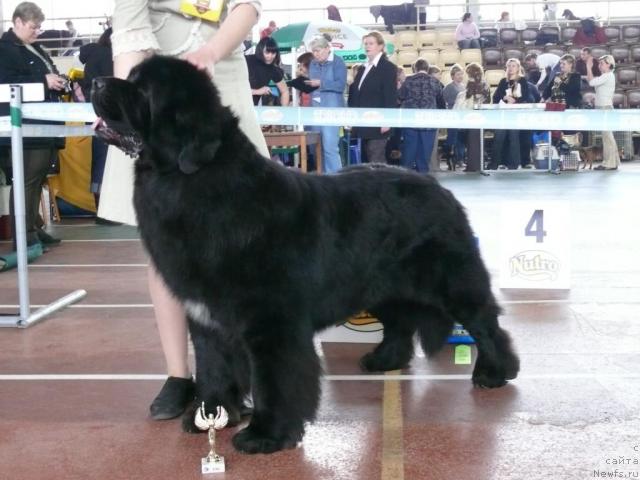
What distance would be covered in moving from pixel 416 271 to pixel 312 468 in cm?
84

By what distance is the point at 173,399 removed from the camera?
9.11 ft

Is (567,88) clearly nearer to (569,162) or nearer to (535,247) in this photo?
(569,162)

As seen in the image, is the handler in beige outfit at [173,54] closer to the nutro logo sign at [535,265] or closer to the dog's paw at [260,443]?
the dog's paw at [260,443]

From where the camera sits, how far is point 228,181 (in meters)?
2.26

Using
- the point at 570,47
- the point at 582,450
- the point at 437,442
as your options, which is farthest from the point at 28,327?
the point at 570,47

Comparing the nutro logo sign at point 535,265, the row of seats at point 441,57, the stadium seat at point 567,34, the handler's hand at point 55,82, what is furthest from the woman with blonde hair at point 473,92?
the nutro logo sign at point 535,265

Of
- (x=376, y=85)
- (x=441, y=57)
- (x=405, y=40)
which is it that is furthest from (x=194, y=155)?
(x=405, y=40)

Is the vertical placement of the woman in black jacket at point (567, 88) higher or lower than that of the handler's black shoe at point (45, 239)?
higher

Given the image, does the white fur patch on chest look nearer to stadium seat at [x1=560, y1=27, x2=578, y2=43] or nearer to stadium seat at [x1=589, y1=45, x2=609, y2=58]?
stadium seat at [x1=589, y1=45, x2=609, y2=58]

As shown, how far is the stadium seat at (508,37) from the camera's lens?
62.0 ft

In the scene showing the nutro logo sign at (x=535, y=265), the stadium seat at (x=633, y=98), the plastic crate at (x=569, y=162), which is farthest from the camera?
the stadium seat at (x=633, y=98)

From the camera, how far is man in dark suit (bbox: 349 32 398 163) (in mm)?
9773

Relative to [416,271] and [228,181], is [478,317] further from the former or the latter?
[228,181]

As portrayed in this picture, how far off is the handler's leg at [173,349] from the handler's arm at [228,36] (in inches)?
31.2
